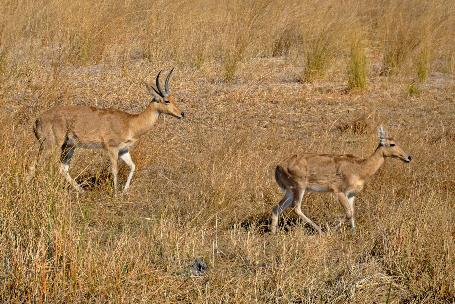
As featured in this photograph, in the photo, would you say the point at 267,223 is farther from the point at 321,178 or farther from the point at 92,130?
the point at 92,130

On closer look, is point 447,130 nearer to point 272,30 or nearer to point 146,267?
point 272,30

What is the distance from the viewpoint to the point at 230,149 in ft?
29.5

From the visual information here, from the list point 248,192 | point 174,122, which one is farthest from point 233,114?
point 248,192

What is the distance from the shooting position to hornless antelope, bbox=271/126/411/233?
7.47 meters

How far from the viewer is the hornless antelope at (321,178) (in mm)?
7473

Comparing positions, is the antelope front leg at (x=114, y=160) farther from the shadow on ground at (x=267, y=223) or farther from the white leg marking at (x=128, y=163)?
the shadow on ground at (x=267, y=223)

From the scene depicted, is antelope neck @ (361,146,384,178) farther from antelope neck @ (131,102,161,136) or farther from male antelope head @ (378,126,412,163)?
antelope neck @ (131,102,161,136)

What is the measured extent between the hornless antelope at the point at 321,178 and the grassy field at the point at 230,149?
20cm

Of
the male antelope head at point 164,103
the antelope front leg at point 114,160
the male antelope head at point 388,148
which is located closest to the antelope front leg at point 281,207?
the male antelope head at point 388,148

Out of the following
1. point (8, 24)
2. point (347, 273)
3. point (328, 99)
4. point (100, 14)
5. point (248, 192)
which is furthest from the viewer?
point (100, 14)

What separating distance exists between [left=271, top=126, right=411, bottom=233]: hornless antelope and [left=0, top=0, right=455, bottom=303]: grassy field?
0.20 meters

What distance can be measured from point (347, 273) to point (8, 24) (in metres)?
9.61

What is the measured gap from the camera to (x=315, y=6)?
57.0 ft

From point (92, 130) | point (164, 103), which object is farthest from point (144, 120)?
point (92, 130)
